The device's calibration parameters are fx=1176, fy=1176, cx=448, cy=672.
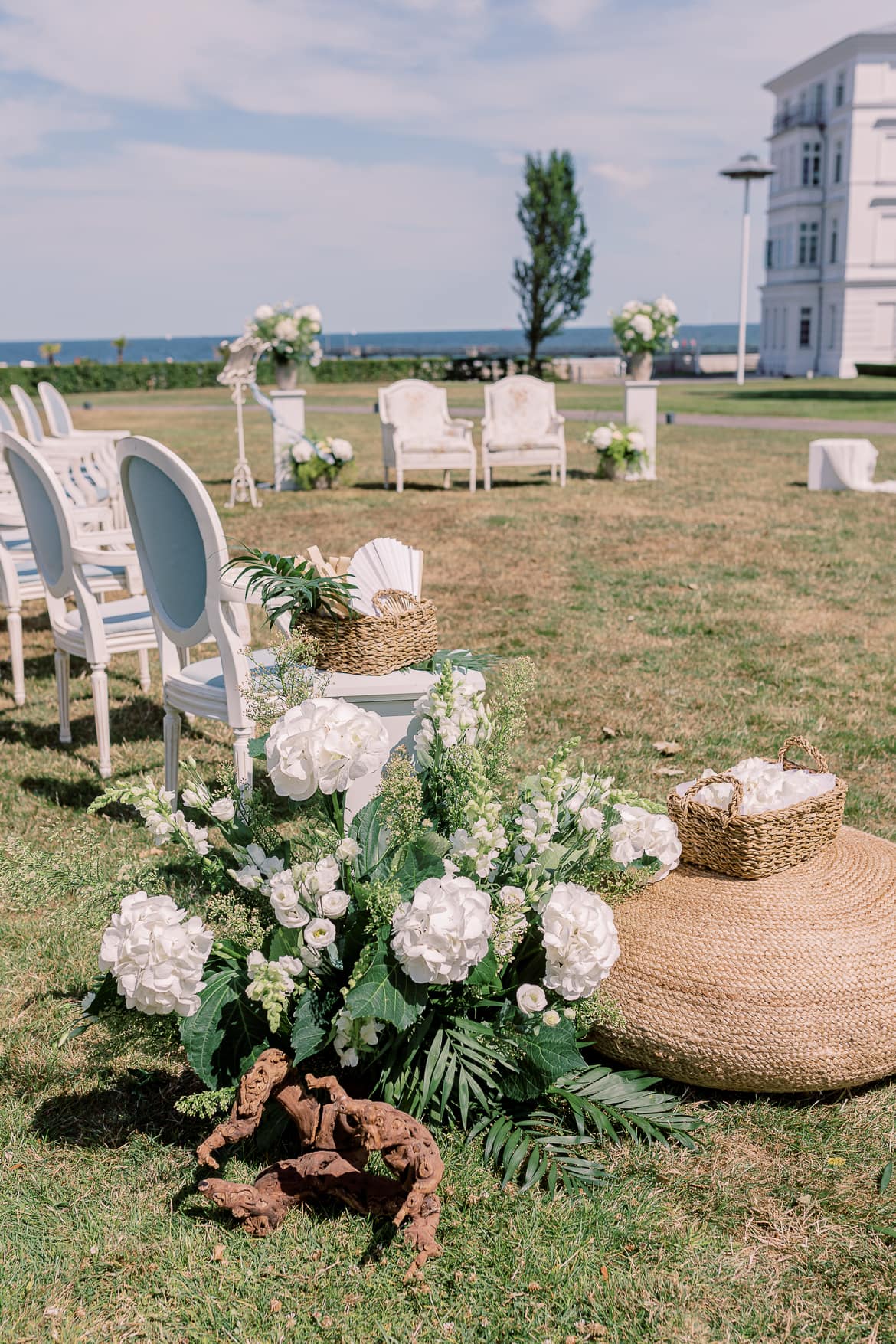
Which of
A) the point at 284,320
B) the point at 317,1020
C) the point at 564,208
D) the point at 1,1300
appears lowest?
the point at 1,1300

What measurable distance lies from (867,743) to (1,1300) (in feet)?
12.7

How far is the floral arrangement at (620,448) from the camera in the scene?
13461 mm

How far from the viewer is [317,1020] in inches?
88.7

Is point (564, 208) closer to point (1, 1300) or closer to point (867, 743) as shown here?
point (867, 743)

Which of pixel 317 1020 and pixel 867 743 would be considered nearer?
pixel 317 1020

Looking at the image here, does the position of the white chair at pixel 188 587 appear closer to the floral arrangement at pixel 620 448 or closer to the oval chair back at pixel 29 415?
the oval chair back at pixel 29 415

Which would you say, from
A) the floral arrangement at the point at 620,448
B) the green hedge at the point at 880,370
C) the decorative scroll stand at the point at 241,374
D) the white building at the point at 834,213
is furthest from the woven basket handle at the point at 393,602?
the white building at the point at 834,213

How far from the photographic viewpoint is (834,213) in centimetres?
4481

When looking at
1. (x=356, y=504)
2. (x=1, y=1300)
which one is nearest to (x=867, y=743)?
(x=1, y=1300)

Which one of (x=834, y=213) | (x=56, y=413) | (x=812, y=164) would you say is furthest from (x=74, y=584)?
(x=812, y=164)

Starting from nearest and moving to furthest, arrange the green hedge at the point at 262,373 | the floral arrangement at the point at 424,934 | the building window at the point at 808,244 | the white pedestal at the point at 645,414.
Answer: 1. the floral arrangement at the point at 424,934
2. the white pedestal at the point at 645,414
3. the green hedge at the point at 262,373
4. the building window at the point at 808,244

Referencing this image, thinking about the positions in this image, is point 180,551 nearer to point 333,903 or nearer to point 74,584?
point 74,584

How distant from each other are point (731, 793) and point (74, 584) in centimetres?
292

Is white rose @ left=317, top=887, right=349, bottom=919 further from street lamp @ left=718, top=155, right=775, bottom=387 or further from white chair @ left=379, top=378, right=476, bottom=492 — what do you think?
street lamp @ left=718, top=155, right=775, bottom=387
